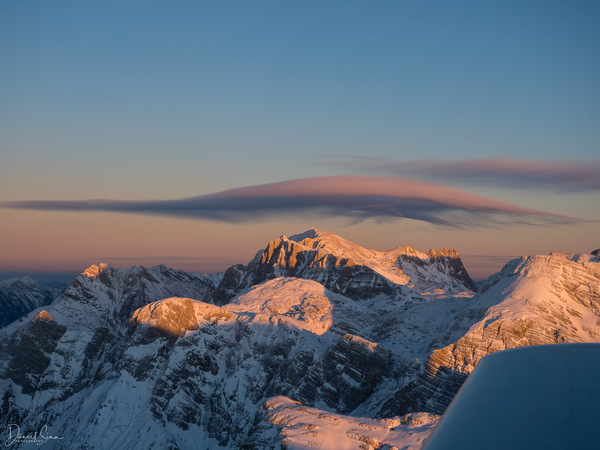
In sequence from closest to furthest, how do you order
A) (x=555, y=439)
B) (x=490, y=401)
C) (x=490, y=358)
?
(x=555, y=439) < (x=490, y=401) < (x=490, y=358)

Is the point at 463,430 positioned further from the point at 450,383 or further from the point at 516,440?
the point at 450,383

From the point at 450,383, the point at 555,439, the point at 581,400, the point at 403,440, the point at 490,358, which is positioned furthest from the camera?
the point at 450,383

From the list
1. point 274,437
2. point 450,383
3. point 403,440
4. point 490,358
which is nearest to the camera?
point 490,358

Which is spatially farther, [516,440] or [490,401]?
[490,401]

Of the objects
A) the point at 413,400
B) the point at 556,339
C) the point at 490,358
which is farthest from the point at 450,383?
the point at 490,358

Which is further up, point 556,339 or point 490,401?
point 490,401

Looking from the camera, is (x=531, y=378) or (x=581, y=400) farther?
(x=531, y=378)

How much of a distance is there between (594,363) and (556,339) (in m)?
198

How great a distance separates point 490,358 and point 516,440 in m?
4.63

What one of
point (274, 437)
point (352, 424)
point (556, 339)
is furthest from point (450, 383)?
point (274, 437)

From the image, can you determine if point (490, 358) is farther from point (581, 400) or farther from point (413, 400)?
point (413, 400)

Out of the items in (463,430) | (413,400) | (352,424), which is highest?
(463,430)

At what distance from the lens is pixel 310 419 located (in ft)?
482

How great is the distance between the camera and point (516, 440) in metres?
12.6
